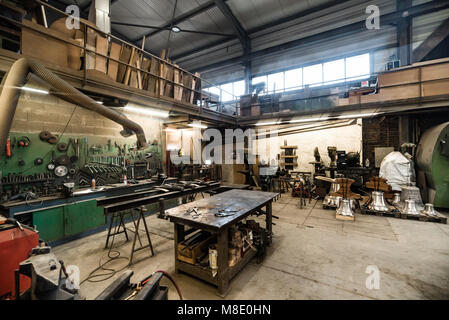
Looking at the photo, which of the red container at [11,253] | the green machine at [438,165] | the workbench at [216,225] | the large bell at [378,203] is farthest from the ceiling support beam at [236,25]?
the red container at [11,253]

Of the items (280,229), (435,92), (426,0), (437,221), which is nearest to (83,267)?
(280,229)

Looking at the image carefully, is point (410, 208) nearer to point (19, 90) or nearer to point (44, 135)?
point (19, 90)

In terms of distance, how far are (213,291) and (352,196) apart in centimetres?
461

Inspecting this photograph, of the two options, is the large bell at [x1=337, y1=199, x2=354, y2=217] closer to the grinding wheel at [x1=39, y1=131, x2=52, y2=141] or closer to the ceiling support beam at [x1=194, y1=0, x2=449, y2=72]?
the grinding wheel at [x1=39, y1=131, x2=52, y2=141]

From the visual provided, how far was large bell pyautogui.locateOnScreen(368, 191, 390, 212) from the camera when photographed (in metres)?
4.76

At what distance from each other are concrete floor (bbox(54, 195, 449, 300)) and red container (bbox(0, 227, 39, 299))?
2.20 feet

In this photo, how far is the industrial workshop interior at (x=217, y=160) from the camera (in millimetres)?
2203

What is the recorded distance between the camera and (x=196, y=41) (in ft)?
31.4

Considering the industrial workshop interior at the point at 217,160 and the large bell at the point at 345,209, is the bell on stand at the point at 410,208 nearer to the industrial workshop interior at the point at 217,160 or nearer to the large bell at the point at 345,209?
the industrial workshop interior at the point at 217,160

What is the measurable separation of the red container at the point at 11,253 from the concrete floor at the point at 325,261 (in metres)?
0.67

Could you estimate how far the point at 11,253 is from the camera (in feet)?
6.45

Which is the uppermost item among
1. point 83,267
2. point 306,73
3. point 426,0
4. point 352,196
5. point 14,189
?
point 426,0

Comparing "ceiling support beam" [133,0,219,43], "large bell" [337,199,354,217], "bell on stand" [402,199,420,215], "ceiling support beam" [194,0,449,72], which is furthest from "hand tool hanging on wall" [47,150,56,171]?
"ceiling support beam" [194,0,449,72]
